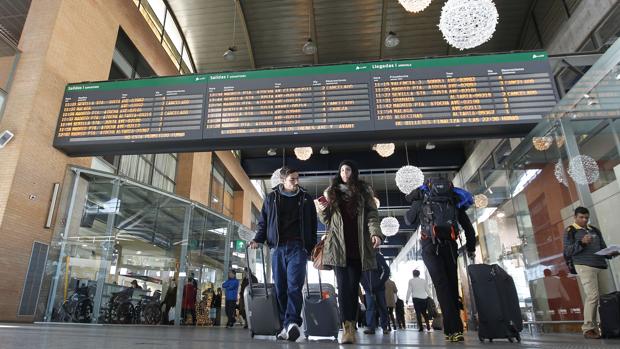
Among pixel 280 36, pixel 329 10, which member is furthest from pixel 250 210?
pixel 329 10

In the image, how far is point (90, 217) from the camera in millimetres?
7652

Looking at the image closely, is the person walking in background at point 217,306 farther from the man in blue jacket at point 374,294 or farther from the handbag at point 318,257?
the handbag at point 318,257

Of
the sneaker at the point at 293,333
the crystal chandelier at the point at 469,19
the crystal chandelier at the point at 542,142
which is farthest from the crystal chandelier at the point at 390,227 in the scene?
the sneaker at the point at 293,333

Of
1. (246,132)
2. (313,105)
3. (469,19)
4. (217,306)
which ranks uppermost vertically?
(469,19)

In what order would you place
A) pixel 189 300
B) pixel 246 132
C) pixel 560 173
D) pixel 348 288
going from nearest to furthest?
pixel 348 288 < pixel 560 173 < pixel 246 132 < pixel 189 300

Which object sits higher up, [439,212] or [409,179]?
[409,179]

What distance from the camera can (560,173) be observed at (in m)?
5.87

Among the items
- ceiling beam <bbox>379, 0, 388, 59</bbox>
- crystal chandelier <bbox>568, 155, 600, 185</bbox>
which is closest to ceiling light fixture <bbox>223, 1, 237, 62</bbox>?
ceiling beam <bbox>379, 0, 388, 59</bbox>

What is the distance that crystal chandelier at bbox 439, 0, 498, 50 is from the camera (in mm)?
4934

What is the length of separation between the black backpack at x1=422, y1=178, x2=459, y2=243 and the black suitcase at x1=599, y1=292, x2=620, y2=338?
2176 millimetres

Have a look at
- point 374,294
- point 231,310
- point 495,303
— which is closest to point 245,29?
point 231,310

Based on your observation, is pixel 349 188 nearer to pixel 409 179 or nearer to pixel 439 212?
pixel 439 212

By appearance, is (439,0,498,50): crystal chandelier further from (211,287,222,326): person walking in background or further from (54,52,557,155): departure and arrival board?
(211,287,222,326): person walking in background

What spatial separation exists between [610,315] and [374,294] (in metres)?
2.78
